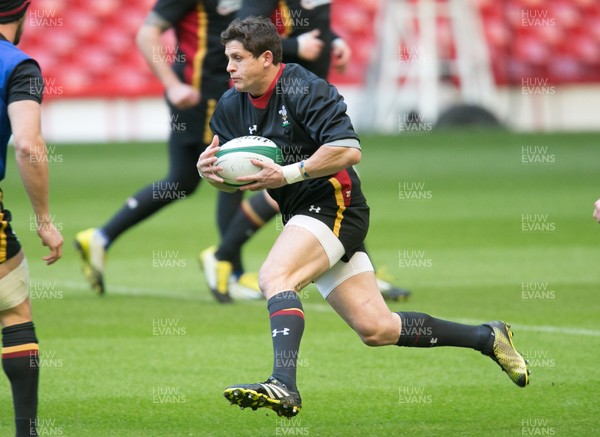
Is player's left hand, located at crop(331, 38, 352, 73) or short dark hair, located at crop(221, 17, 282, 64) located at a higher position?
short dark hair, located at crop(221, 17, 282, 64)

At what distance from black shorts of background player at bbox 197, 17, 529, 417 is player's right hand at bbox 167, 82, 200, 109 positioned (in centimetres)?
313

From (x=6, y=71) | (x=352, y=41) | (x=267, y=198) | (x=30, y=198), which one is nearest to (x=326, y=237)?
(x=30, y=198)

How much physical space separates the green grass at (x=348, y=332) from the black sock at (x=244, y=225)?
1.55 feet

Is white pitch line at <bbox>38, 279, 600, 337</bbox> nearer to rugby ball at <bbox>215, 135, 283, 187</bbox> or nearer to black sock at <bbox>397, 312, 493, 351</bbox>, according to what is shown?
black sock at <bbox>397, 312, 493, 351</bbox>

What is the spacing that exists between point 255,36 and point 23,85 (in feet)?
3.96

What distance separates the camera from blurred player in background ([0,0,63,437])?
15.7 ft

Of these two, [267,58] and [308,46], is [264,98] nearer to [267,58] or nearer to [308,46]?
[267,58]

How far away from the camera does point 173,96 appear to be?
904 cm

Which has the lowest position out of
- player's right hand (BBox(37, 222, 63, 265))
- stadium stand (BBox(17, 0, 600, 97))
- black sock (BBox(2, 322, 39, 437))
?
stadium stand (BBox(17, 0, 600, 97))

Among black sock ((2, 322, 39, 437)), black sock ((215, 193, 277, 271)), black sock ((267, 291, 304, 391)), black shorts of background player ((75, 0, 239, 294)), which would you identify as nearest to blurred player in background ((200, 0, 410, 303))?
black sock ((215, 193, 277, 271))

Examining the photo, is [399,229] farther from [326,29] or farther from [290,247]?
[290,247]

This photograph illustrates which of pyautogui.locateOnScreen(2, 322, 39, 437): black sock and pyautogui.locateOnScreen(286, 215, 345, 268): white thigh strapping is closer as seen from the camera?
pyautogui.locateOnScreen(2, 322, 39, 437): black sock

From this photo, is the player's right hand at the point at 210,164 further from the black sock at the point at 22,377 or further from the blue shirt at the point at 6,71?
the black sock at the point at 22,377

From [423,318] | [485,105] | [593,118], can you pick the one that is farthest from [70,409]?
[593,118]
